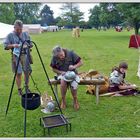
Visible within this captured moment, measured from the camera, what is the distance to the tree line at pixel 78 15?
31.0m

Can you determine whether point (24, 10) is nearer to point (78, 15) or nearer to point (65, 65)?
point (78, 15)

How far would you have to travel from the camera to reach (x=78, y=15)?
56.9 m

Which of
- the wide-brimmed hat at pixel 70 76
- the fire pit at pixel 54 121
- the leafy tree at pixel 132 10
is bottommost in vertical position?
the fire pit at pixel 54 121

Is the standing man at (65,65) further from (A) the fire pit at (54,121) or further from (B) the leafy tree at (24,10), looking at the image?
(B) the leafy tree at (24,10)

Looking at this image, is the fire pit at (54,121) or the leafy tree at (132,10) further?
the leafy tree at (132,10)

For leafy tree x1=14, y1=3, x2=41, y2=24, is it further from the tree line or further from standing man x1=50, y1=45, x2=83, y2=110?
standing man x1=50, y1=45, x2=83, y2=110

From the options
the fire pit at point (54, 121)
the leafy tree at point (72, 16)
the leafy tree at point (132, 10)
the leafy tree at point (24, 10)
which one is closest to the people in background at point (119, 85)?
the fire pit at point (54, 121)

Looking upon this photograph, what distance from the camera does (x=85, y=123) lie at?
4.80 metres

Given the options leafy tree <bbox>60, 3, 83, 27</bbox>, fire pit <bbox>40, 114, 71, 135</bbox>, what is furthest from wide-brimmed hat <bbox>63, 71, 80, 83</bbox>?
leafy tree <bbox>60, 3, 83, 27</bbox>

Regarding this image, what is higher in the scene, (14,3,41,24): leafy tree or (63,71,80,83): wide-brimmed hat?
(14,3,41,24): leafy tree

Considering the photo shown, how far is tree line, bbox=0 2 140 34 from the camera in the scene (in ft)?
102

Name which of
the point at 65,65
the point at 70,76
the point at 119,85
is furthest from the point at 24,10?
the point at 70,76

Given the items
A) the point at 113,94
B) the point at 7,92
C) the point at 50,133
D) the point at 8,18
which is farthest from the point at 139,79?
the point at 8,18

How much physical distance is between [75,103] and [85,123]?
2.44 feet
